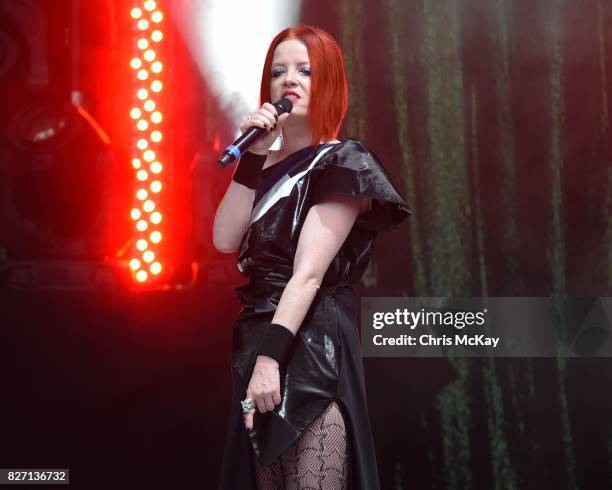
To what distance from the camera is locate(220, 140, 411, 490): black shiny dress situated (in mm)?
1431

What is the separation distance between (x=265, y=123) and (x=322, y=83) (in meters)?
0.20

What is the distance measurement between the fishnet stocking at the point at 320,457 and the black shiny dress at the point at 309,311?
0.02 m

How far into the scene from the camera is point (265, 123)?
4.69 ft

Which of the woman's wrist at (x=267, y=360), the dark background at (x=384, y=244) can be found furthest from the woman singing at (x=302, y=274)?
the dark background at (x=384, y=244)

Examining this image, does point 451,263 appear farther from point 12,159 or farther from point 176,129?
point 12,159

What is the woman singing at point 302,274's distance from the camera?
142 cm

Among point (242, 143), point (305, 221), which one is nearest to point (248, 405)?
point (305, 221)

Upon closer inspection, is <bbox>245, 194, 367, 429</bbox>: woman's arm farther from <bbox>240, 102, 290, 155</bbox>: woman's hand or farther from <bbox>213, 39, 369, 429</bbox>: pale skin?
<bbox>240, 102, 290, 155</bbox>: woman's hand

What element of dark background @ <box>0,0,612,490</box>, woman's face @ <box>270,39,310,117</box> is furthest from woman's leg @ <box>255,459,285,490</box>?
dark background @ <box>0,0,612,490</box>

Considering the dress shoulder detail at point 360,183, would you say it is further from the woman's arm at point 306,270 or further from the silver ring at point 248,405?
the silver ring at point 248,405

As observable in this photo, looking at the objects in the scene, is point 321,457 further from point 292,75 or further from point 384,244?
point 384,244

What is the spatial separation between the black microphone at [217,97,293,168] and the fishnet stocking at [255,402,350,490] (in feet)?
1.53

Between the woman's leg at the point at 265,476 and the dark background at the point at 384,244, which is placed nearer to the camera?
the woman's leg at the point at 265,476

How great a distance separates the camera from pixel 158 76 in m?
2.82
